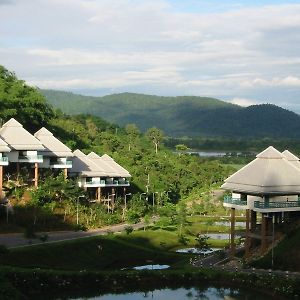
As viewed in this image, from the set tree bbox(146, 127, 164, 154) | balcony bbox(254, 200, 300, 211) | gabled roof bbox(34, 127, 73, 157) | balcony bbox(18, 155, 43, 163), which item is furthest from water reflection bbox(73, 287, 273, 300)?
tree bbox(146, 127, 164, 154)

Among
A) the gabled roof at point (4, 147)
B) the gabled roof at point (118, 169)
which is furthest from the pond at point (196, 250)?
the gabled roof at point (118, 169)

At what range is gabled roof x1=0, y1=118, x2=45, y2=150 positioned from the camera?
58.2 metres

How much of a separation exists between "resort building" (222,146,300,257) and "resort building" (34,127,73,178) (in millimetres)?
22469

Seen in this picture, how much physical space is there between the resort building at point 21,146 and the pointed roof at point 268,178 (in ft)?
68.6

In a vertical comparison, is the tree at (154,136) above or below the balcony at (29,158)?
above

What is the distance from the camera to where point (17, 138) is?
194 ft

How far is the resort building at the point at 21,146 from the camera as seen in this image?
5806 centimetres

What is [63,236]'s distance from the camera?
51281 millimetres

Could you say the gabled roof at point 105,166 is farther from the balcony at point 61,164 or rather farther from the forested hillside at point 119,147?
the forested hillside at point 119,147

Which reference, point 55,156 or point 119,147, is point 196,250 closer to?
point 55,156

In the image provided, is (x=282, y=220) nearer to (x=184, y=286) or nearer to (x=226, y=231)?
(x=184, y=286)

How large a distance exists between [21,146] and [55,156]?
5072 mm

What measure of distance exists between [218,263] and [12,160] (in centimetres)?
2331

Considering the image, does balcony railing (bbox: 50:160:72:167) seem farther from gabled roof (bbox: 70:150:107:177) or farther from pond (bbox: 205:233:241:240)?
pond (bbox: 205:233:241:240)
